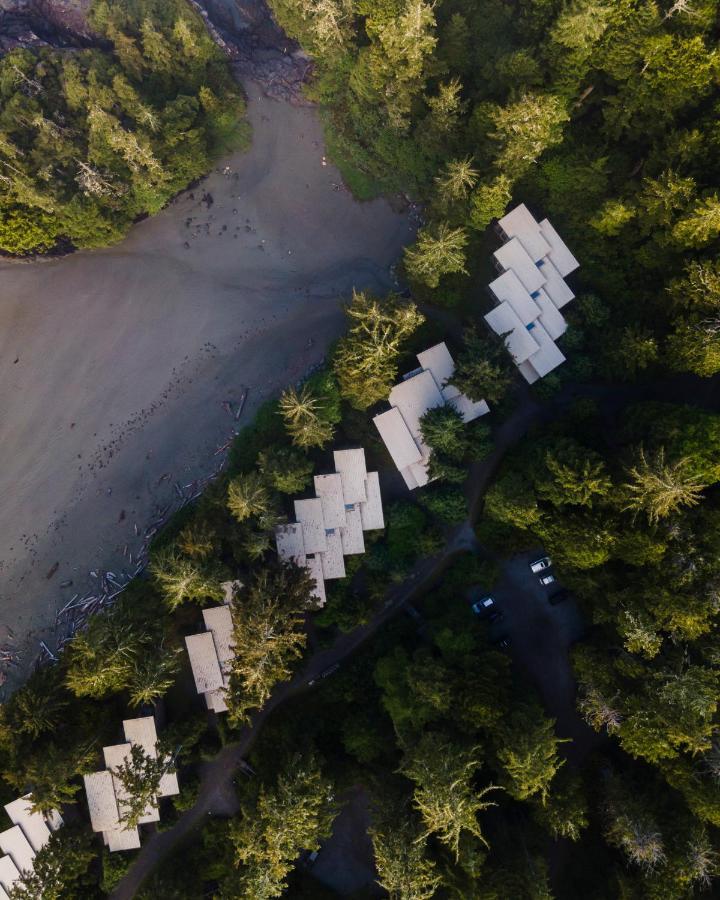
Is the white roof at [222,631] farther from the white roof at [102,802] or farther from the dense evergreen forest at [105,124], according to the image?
the dense evergreen forest at [105,124]

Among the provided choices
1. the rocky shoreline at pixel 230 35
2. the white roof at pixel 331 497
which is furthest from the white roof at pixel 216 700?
A: the rocky shoreline at pixel 230 35

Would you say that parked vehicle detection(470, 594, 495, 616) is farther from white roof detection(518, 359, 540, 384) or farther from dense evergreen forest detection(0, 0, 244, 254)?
dense evergreen forest detection(0, 0, 244, 254)

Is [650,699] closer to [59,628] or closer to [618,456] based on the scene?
[618,456]

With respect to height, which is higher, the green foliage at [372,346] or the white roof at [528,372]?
the green foliage at [372,346]

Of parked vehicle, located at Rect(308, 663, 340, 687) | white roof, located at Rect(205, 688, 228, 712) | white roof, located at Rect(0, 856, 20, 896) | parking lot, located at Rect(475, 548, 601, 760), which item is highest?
white roof, located at Rect(205, 688, 228, 712)

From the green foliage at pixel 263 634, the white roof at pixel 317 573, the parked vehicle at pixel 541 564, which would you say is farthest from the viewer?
the parked vehicle at pixel 541 564

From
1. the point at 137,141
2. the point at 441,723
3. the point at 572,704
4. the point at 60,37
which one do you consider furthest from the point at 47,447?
the point at 572,704

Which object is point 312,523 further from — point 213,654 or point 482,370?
point 482,370

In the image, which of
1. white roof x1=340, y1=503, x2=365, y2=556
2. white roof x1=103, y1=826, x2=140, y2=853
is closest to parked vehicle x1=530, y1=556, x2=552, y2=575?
white roof x1=340, y1=503, x2=365, y2=556
